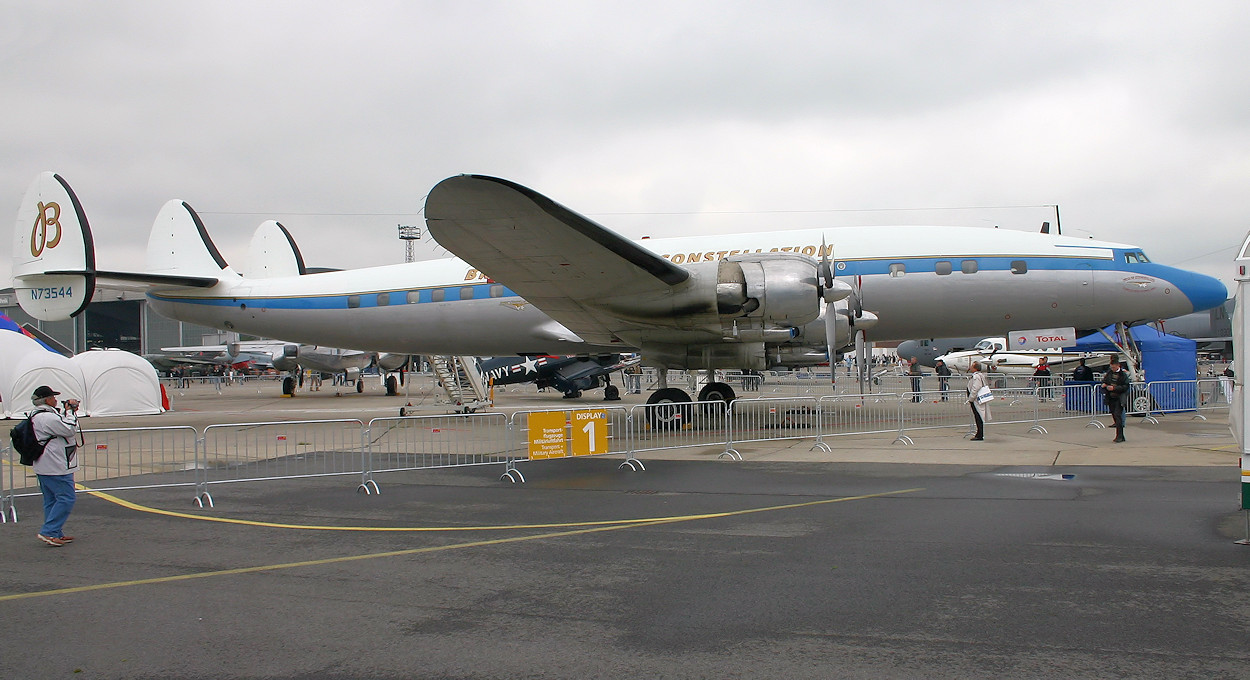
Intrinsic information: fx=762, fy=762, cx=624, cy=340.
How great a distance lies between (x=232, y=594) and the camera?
206 inches

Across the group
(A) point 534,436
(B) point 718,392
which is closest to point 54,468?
(A) point 534,436

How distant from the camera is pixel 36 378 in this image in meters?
19.6

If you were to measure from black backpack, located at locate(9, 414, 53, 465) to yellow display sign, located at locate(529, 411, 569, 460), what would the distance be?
16.9ft

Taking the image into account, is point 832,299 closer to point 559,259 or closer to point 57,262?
point 559,259

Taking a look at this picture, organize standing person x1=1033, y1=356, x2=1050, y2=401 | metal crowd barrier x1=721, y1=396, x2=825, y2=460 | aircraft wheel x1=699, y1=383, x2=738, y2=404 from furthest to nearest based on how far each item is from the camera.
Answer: standing person x1=1033, y1=356, x2=1050, y2=401 → aircraft wheel x1=699, y1=383, x2=738, y2=404 → metal crowd barrier x1=721, y1=396, x2=825, y2=460

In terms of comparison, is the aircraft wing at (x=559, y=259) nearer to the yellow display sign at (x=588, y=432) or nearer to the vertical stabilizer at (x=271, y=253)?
the yellow display sign at (x=588, y=432)

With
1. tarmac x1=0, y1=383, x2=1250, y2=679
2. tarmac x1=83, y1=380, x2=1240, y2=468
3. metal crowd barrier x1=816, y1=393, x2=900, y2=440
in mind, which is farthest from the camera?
metal crowd barrier x1=816, y1=393, x2=900, y2=440

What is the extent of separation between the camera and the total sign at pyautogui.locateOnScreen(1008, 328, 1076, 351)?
16234 mm

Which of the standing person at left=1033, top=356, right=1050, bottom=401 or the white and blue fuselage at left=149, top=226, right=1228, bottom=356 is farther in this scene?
the standing person at left=1033, top=356, right=1050, bottom=401

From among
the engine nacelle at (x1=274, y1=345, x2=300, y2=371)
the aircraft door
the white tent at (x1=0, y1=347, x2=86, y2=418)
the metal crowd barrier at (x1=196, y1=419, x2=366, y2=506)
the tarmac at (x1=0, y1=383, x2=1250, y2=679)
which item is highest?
the aircraft door

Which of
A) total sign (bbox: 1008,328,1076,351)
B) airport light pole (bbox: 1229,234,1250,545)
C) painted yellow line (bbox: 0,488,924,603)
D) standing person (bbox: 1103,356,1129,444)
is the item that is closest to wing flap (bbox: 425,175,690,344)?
painted yellow line (bbox: 0,488,924,603)

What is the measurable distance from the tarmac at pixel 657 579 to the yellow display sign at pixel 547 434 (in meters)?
0.76

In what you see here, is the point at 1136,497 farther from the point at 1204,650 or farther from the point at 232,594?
the point at 232,594

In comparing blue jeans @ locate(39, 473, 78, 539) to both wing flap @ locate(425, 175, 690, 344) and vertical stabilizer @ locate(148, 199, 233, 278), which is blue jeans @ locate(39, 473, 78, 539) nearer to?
wing flap @ locate(425, 175, 690, 344)
